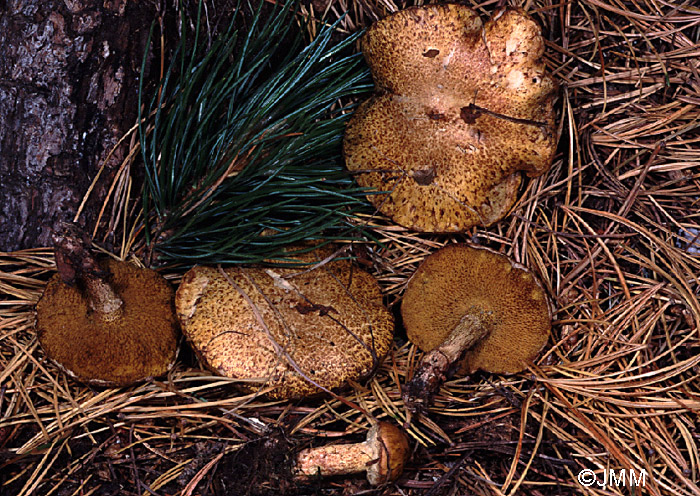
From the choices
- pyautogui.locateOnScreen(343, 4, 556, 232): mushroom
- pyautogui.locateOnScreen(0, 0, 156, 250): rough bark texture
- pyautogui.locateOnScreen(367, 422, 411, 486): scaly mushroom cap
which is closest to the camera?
pyautogui.locateOnScreen(367, 422, 411, 486): scaly mushroom cap

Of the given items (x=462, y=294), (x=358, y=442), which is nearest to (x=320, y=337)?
(x=358, y=442)

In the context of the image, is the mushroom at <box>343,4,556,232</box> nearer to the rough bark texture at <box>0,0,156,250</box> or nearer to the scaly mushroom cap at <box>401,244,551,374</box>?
the scaly mushroom cap at <box>401,244,551,374</box>

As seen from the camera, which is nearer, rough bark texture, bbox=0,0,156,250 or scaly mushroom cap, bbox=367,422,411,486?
scaly mushroom cap, bbox=367,422,411,486

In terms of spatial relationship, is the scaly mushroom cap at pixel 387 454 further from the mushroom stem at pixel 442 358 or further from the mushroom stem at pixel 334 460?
the mushroom stem at pixel 442 358

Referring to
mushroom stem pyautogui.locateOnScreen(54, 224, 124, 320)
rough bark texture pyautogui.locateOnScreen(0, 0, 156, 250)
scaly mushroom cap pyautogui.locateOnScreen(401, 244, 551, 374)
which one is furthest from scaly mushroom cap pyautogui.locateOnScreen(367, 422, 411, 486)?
rough bark texture pyautogui.locateOnScreen(0, 0, 156, 250)

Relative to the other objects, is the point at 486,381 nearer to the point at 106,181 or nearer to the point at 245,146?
the point at 245,146

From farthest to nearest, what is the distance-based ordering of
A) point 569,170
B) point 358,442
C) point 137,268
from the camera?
point 569,170, point 137,268, point 358,442

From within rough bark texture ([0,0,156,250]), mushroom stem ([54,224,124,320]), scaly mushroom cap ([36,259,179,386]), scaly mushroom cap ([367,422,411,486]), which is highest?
rough bark texture ([0,0,156,250])
